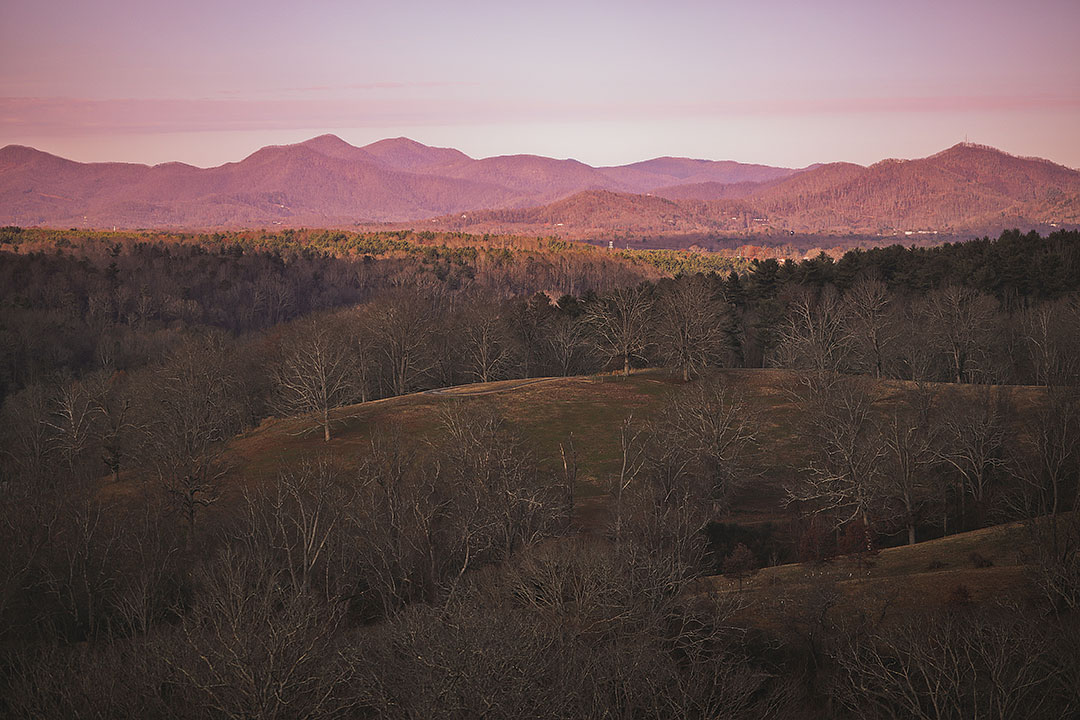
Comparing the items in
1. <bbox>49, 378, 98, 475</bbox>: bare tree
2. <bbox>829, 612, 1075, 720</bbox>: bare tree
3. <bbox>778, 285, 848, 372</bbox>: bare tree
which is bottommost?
<bbox>49, 378, 98, 475</bbox>: bare tree

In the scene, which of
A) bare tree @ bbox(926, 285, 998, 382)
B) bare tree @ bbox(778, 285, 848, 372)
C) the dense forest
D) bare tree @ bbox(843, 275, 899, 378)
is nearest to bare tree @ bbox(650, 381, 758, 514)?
the dense forest

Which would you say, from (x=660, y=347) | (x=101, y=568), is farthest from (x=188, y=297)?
(x=101, y=568)

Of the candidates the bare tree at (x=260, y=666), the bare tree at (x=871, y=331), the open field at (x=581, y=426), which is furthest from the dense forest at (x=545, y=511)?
the open field at (x=581, y=426)

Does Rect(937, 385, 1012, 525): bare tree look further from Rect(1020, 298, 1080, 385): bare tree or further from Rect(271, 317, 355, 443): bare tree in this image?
Rect(271, 317, 355, 443): bare tree

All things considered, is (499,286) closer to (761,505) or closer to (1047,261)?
(1047,261)

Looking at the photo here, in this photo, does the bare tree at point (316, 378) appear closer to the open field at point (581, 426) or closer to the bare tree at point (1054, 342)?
the open field at point (581, 426)

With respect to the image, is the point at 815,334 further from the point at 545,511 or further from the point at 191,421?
the point at 191,421
